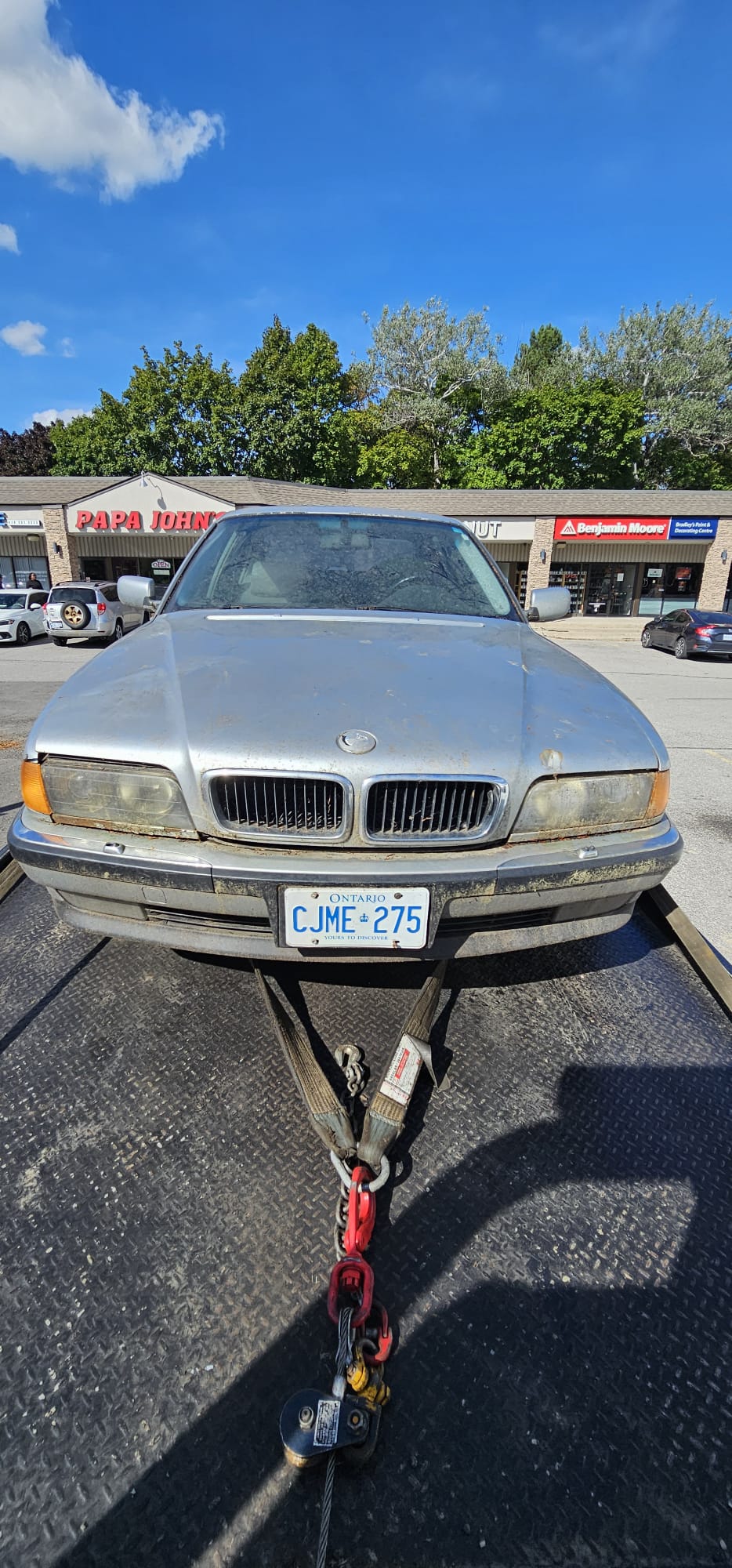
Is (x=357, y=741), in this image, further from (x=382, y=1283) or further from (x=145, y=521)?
(x=145, y=521)

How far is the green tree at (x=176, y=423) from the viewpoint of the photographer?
105ft

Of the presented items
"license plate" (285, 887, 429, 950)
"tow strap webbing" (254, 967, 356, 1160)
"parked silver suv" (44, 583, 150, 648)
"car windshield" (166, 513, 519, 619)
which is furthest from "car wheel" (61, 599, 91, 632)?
"license plate" (285, 887, 429, 950)

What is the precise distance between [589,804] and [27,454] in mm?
50313

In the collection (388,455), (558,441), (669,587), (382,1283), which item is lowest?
(382,1283)

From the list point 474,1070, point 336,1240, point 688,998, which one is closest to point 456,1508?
point 336,1240

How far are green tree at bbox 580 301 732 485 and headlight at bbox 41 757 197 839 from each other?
41.3m

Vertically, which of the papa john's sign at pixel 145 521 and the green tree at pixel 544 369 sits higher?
the green tree at pixel 544 369

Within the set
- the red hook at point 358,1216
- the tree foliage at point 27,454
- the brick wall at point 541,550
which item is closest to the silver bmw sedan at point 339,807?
the red hook at point 358,1216

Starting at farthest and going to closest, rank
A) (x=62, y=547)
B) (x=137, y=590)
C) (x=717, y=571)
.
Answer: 1. (x=717, y=571)
2. (x=62, y=547)
3. (x=137, y=590)

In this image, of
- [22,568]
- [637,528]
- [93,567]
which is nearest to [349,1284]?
[637,528]

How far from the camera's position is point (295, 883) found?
1485 millimetres

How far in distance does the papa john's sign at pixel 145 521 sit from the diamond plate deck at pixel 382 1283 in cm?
2332

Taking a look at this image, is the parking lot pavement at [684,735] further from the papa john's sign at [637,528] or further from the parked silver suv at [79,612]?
the papa john's sign at [637,528]

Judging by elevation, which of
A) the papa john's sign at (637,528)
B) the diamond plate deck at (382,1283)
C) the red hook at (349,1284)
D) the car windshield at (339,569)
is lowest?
the diamond plate deck at (382,1283)
